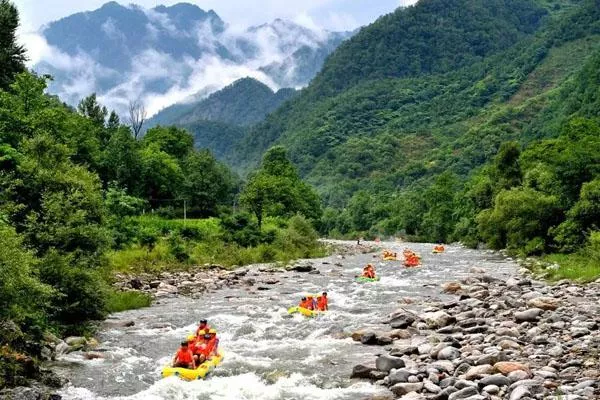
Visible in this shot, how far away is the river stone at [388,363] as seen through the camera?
1490cm

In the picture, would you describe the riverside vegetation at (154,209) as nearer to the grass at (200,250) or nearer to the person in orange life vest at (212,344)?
the grass at (200,250)

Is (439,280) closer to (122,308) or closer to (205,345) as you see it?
(122,308)

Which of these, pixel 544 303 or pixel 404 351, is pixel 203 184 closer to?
pixel 544 303

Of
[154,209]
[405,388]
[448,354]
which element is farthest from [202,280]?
[154,209]

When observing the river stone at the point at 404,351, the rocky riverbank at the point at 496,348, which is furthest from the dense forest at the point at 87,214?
the river stone at the point at 404,351

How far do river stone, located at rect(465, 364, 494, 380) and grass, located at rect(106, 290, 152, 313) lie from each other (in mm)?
16005

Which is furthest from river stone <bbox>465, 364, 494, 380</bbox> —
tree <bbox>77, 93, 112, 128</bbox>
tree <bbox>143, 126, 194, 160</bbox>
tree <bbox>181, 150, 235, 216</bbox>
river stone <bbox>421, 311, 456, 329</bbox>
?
tree <bbox>143, 126, 194, 160</bbox>

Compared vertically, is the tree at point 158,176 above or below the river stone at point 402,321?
above

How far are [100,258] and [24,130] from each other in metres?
16.8

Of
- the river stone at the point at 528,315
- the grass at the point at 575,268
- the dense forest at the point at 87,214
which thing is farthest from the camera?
the grass at the point at 575,268

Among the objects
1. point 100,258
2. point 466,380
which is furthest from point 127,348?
point 466,380

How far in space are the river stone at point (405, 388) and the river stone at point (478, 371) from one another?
1125 mm

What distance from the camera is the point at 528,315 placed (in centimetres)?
1858

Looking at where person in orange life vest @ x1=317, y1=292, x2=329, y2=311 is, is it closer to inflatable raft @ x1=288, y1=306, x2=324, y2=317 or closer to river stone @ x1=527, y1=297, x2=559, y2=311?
inflatable raft @ x1=288, y1=306, x2=324, y2=317
